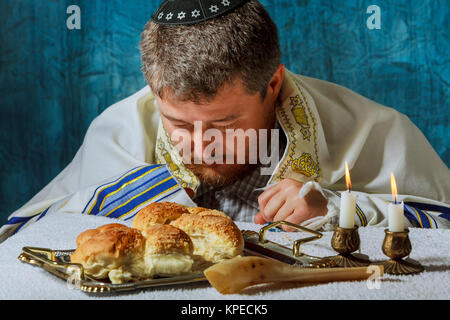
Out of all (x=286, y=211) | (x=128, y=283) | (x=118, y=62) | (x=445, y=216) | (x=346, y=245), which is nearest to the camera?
(x=128, y=283)

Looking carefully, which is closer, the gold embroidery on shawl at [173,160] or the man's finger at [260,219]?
the man's finger at [260,219]

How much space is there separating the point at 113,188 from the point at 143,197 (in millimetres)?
69

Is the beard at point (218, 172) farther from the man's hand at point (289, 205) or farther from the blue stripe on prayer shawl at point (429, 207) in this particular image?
the blue stripe on prayer shawl at point (429, 207)

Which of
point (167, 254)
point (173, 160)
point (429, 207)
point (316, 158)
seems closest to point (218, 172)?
point (173, 160)

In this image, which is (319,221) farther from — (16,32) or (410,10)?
(16,32)

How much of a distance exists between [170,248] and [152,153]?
792mm

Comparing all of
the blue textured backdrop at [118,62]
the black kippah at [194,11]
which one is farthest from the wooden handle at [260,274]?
the blue textured backdrop at [118,62]

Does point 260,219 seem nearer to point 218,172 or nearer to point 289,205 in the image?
point 289,205

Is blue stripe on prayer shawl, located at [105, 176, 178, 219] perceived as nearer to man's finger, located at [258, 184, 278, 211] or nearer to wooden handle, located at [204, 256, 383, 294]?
man's finger, located at [258, 184, 278, 211]

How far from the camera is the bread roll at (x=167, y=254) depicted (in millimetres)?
687

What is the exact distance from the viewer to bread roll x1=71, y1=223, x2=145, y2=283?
68 centimetres

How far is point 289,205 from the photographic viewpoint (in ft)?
3.73

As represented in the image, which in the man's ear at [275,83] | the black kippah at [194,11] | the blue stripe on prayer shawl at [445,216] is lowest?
the blue stripe on prayer shawl at [445,216]

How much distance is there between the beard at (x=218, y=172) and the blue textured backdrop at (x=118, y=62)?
58 centimetres
